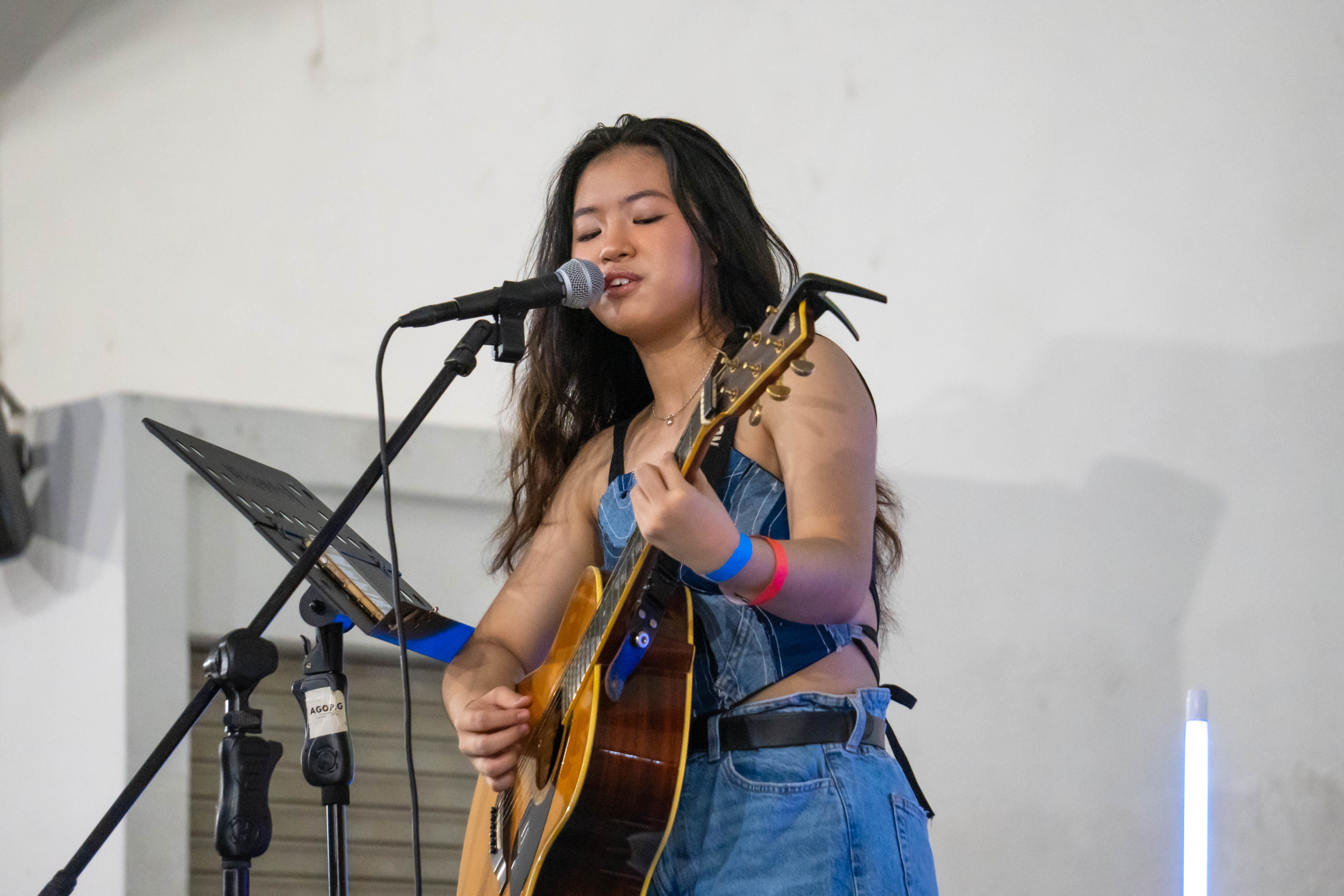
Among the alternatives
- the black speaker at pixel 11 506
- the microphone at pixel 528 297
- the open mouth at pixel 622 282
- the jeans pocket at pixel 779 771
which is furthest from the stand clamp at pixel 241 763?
the black speaker at pixel 11 506

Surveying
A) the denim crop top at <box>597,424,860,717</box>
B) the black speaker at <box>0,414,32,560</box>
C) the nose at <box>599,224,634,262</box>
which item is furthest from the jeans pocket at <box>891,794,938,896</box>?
the black speaker at <box>0,414,32,560</box>

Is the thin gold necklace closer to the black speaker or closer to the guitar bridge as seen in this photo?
the guitar bridge

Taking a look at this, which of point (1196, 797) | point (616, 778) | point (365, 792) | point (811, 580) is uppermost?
point (811, 580)

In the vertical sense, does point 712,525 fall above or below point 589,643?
above

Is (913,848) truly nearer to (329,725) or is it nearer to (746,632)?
(746,632)

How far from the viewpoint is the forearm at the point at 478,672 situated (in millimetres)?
1729

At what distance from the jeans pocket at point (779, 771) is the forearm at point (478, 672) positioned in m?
0.42

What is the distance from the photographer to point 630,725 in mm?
1356

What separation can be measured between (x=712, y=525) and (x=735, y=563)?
0.17 ft

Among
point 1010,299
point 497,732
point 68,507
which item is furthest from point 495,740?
point 68,507

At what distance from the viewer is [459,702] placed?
67.4 inches

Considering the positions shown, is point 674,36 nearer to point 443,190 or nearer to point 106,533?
point 443,190

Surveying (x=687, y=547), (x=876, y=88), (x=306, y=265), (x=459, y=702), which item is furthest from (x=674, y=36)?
(x=687, y=547)

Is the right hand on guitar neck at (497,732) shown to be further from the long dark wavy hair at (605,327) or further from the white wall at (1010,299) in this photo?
the white wall at (1010,299)
